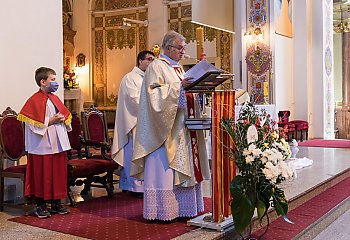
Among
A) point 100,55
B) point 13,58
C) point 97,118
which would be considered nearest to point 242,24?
point 100,55

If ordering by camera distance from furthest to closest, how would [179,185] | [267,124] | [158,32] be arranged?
[158,32] < [179,185] < [267,124]

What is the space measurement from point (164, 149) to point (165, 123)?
220mm

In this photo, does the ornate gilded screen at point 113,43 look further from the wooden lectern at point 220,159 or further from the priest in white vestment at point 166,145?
the wooden lectern at point 220,159

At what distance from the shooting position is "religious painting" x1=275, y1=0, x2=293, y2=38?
12020mm

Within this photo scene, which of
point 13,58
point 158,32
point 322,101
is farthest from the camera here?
point 158,32

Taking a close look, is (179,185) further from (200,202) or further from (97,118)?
Answer: (97,118)

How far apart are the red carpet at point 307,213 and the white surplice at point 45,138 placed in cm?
191

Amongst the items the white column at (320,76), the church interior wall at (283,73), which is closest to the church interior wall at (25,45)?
the church interior wall at (283,73)

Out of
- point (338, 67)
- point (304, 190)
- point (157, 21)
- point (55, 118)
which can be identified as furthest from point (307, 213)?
point (338, 67)

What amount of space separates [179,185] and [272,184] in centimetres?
86

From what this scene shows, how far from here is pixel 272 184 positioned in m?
3.42

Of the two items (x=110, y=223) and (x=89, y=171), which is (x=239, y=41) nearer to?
(x=89, y=171)

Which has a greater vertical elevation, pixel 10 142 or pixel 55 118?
pixel 55 118

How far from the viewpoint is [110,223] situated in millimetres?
4133
